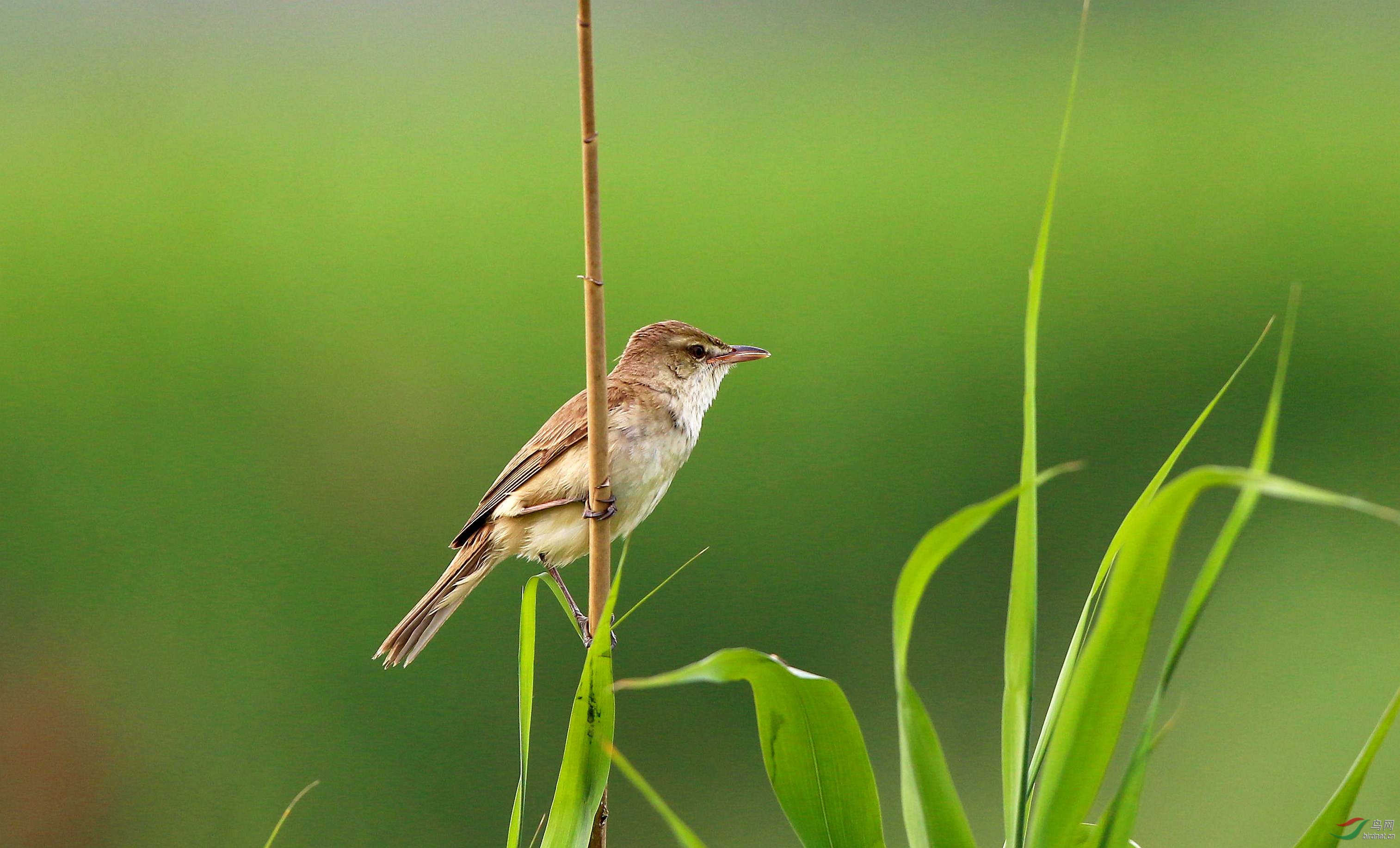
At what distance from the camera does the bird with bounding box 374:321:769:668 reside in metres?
1.95

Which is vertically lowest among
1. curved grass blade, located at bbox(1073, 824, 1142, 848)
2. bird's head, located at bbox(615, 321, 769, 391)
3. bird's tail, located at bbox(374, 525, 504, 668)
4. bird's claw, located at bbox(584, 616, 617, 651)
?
bird's tail, located at bbox(374, 525, 504, 668)

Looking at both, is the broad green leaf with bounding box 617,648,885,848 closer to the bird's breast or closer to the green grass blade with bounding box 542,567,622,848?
Result: the green grass blade with bounding box 542,567,622,848

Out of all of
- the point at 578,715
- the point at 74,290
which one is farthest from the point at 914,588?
the point at 74,290

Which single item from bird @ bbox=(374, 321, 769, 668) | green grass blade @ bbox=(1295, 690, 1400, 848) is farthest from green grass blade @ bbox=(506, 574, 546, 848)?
bird @ bbox=(374, 321, 769, 668)

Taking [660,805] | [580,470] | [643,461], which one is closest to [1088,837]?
[660,805]

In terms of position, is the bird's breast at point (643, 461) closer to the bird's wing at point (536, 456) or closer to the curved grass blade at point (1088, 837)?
the bird's wing at point (536, 456)

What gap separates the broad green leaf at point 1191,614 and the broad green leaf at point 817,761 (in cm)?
20

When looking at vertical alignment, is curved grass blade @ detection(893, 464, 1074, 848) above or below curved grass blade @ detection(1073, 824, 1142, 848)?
above

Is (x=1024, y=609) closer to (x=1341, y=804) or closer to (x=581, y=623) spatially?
(x=1341, y=804)

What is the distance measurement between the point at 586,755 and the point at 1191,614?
0.55m

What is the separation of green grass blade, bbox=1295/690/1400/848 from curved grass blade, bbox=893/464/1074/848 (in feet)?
0.86

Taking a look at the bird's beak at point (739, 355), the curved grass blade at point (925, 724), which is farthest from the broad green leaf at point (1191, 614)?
the bird's beak at point (739, 355)

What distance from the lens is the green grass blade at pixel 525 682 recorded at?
1.02 metres

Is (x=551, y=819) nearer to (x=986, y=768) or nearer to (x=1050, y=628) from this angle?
(x=986, y=768)
